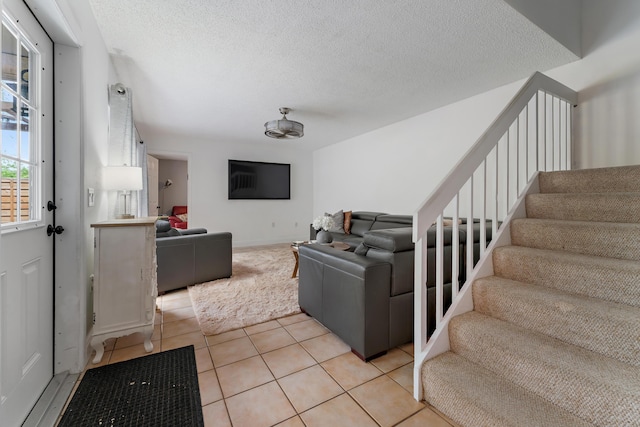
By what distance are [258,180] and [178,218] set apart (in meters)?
1.96

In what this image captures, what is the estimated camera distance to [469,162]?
5.00 feet

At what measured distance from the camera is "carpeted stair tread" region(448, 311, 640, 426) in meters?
0.91

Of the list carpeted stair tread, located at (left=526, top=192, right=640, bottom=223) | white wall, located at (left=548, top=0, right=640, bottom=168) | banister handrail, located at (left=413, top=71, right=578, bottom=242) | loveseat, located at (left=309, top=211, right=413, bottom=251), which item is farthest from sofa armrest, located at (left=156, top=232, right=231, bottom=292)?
white wall, located at (left=548, top=0, right=640, bottom=168)

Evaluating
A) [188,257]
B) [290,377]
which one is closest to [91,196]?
[188,257]

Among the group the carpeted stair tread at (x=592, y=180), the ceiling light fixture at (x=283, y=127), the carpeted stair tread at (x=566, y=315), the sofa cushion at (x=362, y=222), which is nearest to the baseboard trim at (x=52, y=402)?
the carpeted stair tread at (x=566, y=315)

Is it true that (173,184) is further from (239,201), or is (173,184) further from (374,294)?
(374,294)

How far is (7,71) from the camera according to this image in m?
1.11

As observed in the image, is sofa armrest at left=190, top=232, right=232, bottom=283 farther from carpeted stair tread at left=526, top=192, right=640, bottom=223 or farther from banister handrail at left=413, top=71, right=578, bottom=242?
carpeted stair tread at left=526, top=192, right=640, bottom=223

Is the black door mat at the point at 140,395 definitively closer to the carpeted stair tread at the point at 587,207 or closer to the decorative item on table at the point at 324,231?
the decorative item on table at the point at 324,231

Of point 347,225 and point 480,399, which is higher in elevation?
point 347,225

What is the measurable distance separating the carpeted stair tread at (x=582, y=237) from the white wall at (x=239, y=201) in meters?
4.99

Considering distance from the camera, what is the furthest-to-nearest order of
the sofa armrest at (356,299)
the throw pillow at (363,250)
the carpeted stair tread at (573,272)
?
the throw pillow at (363,250) → the sofa armrest at (356,299) → the carpeted stair tread at (573,272)

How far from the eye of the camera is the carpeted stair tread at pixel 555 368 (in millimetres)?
905

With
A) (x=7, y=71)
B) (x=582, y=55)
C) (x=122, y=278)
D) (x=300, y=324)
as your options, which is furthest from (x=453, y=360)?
(x=582, y=55)
